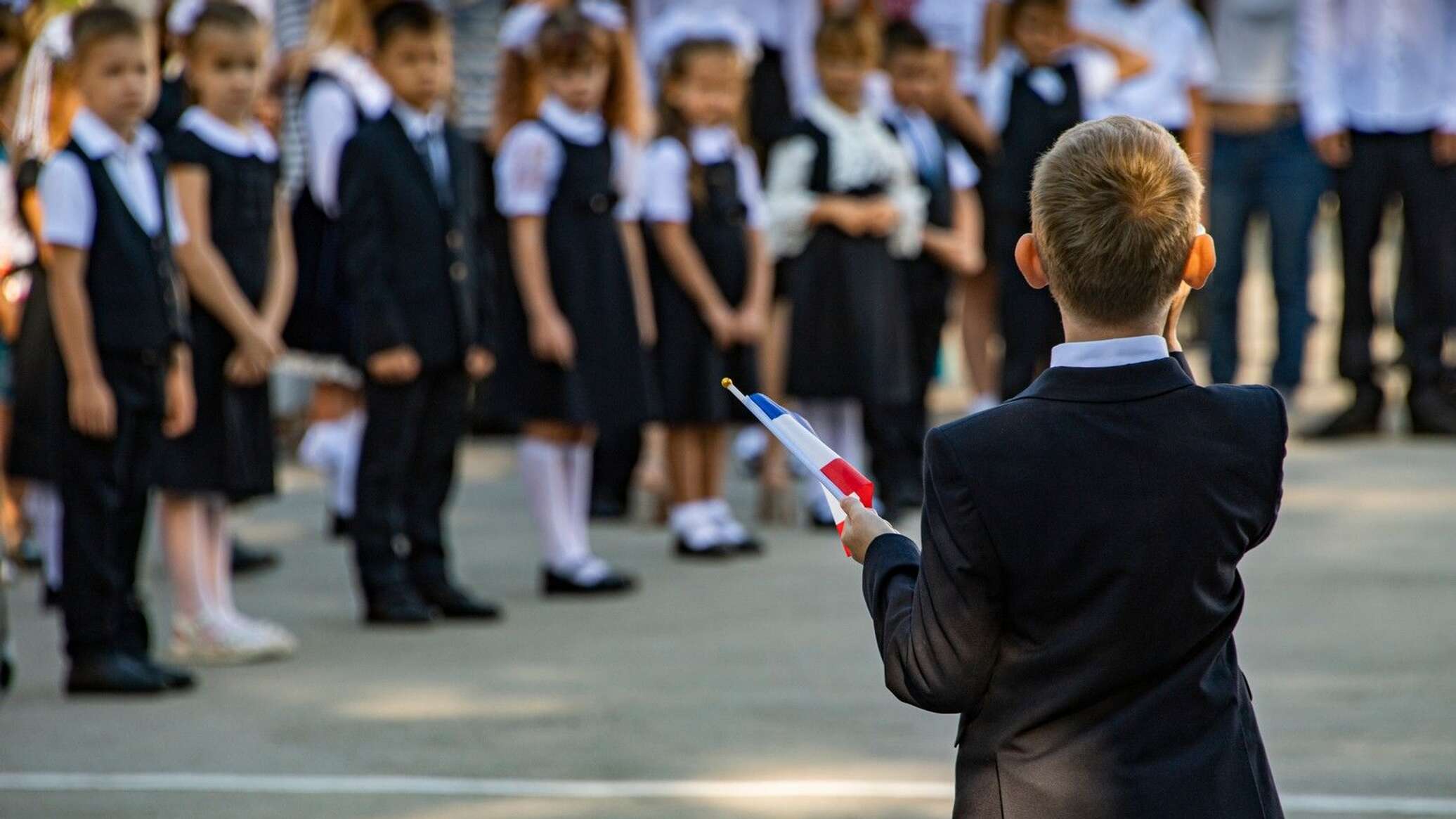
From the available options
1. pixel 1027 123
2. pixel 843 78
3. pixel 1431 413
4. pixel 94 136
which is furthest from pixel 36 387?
pixel 1431 413

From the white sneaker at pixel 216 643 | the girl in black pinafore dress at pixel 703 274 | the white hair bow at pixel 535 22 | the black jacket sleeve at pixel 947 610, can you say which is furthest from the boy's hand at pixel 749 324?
the black jacket sleeve at pixel 947 610

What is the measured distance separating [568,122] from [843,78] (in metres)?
1.41

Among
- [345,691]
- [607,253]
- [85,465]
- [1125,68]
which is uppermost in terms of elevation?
[1125,68]

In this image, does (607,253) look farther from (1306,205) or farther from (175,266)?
(1306,205)

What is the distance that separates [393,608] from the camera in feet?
20.5

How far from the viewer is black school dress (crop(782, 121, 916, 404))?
7.79m

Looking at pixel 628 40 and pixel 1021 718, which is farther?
pixel 628 40

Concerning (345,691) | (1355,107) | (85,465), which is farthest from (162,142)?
(1355,107)

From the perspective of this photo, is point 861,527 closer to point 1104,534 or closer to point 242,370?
point 1104,534

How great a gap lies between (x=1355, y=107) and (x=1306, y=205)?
0.71 m

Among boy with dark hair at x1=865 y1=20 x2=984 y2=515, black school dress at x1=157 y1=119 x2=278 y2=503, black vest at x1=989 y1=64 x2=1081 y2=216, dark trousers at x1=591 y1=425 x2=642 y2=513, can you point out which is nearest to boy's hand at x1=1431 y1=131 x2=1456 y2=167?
black vest at x1=989 y1=64 x2=1081 y2=216

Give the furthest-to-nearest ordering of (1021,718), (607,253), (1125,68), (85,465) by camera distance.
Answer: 1. (1125,68)
2. (607,253)
3. (85,465)
4. (1021,718)

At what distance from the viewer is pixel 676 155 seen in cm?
727

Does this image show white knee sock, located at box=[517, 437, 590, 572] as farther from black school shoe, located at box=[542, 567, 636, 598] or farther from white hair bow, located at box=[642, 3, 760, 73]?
white hair bow, located at box=[642, 3, 760, 73]
